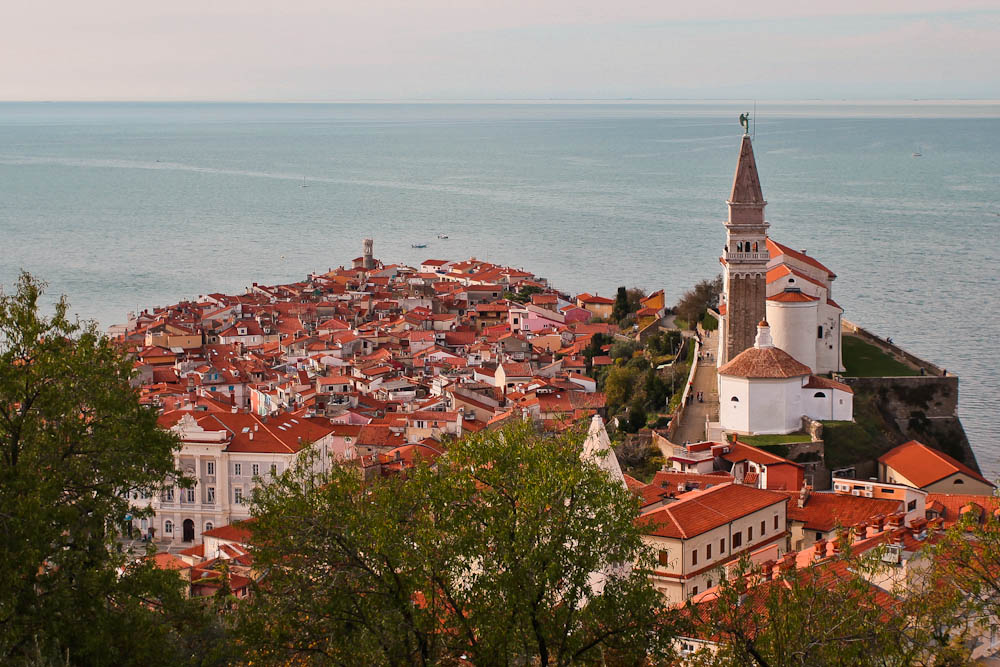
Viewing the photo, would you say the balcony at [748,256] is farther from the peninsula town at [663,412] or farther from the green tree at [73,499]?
the green tree at [73,499]

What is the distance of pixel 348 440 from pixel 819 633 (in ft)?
68.8

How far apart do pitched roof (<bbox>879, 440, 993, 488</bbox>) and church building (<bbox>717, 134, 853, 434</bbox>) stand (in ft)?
4.05

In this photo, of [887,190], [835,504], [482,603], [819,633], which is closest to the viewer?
[819,633]

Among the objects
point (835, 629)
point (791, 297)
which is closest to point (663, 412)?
point (791, 297)

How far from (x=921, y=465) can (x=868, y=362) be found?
6.73 m

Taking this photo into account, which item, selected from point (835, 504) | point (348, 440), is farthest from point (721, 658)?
point (348, 440)

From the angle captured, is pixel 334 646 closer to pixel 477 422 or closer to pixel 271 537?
pixel 271 537

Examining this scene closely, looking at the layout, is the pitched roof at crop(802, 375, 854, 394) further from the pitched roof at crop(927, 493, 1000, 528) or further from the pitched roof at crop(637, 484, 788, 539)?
the pitched roof at crop(637, 484, 788, 539)

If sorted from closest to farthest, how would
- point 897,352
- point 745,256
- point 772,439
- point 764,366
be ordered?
point 772,439 < point 764,366 < point 745,256 < point 897,352

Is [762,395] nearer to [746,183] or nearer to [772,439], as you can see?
[772,439]

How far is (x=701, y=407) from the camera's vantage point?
28.9 metres

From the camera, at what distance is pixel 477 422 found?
31.7 metres

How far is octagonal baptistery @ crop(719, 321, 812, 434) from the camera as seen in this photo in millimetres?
26297

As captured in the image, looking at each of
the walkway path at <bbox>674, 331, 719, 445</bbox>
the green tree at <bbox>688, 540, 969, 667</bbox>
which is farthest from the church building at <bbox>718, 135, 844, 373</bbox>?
the green tree at <bbox>688, 540, 969, 667</bbox>
